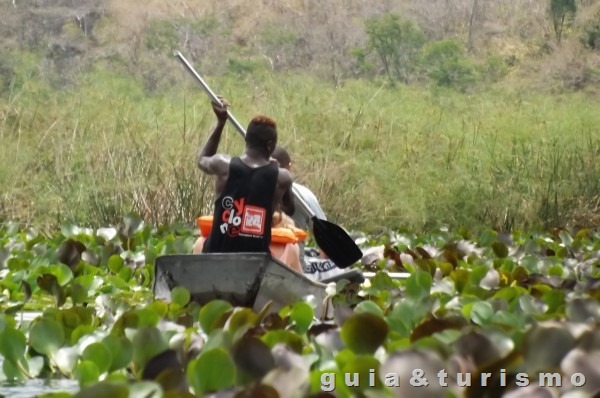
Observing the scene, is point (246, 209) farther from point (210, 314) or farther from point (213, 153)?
point (210, 314)

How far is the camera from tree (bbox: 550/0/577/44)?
3678 cm

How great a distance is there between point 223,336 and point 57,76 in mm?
26159

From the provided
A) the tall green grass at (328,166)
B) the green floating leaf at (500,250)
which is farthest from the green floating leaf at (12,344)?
the tall green grass at (328,166)

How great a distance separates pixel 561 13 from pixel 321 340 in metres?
34.2

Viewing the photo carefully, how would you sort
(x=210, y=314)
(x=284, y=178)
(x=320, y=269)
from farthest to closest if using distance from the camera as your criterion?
(x=320, y=269) → (x=284, y=178) → (x=210, y=314)

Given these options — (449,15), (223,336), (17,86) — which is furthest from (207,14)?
(223,336)

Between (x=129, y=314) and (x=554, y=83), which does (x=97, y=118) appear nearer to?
(x=129, y=314)

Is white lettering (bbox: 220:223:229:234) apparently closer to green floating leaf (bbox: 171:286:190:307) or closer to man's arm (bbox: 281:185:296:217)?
man's arm (bbox: 281:185:296:217)

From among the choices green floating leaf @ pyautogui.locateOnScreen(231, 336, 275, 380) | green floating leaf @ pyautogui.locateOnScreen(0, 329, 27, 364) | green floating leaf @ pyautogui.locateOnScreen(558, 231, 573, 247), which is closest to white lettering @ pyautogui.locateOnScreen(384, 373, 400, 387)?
green floating leaf @ pyautogui.locateOnScreen(231, 336, 275, 380)

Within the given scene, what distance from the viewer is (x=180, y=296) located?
18.2ft

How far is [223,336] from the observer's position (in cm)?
378

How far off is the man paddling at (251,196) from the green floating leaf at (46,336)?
236cm

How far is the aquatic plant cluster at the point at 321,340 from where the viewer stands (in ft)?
10.1

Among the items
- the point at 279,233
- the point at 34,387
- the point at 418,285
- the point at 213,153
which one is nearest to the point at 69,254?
the point at 213,153
